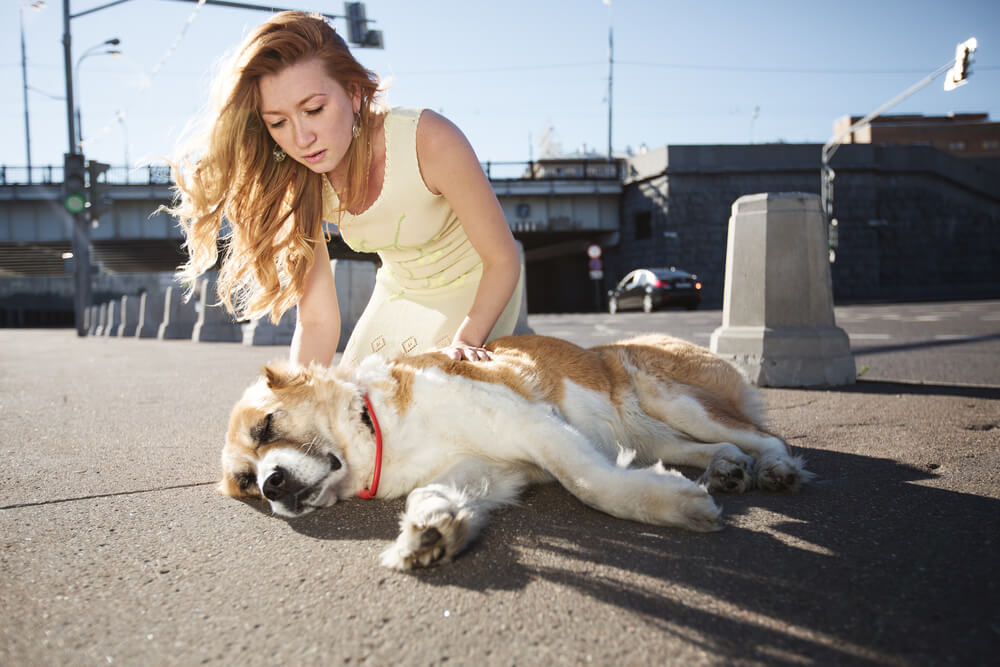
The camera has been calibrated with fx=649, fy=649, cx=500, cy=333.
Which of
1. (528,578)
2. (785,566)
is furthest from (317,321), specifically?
(785,566)

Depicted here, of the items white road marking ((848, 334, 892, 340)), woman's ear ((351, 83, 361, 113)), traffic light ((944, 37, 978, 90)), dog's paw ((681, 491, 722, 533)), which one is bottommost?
white road marking ((848, 334, 892, 340))

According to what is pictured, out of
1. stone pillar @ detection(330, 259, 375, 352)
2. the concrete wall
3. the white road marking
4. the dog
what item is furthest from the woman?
the concrete wall

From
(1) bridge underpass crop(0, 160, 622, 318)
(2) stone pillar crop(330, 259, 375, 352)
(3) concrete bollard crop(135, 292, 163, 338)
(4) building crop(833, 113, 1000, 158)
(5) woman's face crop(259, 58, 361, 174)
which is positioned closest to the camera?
(5) woman's face crop(259, 58, 361, 174)

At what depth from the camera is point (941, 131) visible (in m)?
73.7

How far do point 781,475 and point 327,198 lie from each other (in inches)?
107

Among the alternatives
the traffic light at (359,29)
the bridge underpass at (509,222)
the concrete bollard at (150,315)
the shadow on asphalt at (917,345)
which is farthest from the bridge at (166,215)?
the shadow on asphalt at (917,345)

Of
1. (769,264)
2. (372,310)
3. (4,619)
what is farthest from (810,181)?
(4,619)

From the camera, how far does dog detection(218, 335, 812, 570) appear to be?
7.31 ft

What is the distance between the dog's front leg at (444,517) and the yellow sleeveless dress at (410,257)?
1380 mm

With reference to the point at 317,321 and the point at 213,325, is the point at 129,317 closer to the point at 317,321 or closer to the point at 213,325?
the point at 213,325

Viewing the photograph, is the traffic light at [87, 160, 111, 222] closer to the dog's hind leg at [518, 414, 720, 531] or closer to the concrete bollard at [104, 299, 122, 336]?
the concrete bollard at [104, 299, 122, 336]

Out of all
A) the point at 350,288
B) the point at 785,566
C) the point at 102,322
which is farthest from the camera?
the point at 102,322

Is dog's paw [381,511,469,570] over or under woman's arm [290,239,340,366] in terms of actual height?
under

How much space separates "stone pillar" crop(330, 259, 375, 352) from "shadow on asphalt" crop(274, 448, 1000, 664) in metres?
8.85
